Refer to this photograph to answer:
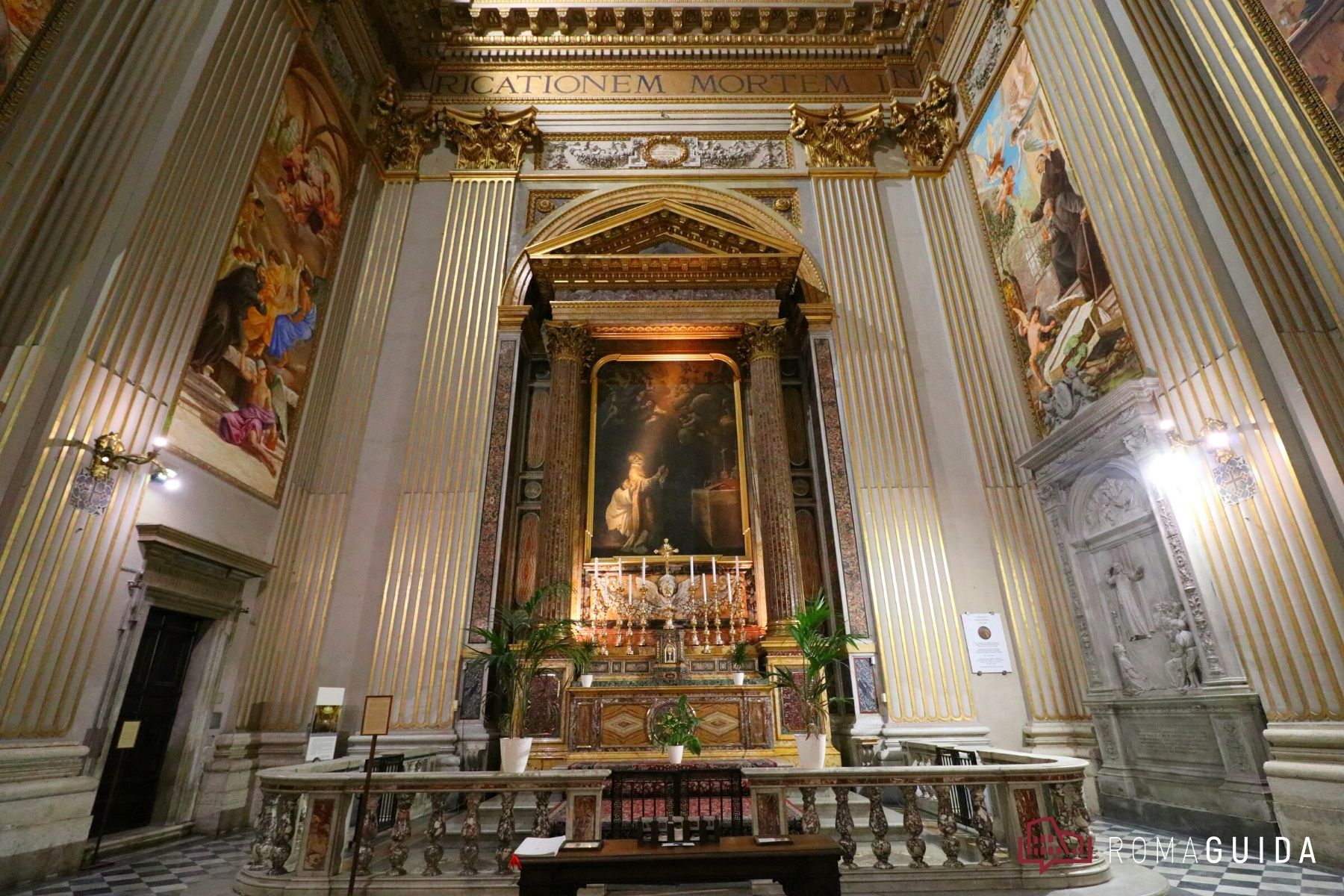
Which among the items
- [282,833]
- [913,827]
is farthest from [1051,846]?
[282,833]

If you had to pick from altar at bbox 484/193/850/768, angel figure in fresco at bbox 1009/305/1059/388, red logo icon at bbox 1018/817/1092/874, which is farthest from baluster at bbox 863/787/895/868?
angel figure in fresco at bbox 1009/305/1059/388

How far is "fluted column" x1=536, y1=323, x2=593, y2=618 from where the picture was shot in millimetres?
8461

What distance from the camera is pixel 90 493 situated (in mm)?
5234

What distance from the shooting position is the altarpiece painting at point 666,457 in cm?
941

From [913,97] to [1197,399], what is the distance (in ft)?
26.0

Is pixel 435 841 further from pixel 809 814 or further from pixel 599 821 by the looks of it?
pixel 809 814

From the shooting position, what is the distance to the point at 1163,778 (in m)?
5.93

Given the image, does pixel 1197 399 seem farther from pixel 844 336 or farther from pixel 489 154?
pixel 489 154

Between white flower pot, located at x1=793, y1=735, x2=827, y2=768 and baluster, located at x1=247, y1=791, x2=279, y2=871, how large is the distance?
387cm

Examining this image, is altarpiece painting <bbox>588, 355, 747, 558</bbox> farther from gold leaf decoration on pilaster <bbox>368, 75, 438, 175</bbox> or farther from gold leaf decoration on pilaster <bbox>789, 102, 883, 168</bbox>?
gold leaf decoration on pilaster <bbox>368, 75, 438, 175</bbox>

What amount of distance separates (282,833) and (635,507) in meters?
5.89

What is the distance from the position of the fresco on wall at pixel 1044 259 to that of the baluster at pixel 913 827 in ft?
15.3

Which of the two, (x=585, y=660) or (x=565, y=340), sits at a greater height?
(x=565, y=340)

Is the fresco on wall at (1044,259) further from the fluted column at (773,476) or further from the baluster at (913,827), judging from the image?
the baluster at (913,827)
